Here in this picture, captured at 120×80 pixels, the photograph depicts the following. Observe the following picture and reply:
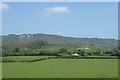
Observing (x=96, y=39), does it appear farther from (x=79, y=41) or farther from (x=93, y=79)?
(x=93, y=79)

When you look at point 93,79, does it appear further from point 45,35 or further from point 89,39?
point 45,35

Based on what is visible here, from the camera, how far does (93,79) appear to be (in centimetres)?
2177

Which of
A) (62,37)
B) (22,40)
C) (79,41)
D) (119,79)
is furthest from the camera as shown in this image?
(62,37)

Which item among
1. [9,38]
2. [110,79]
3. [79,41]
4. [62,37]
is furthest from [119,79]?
[62,37]

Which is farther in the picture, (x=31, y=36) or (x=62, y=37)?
(x=62, y=37)

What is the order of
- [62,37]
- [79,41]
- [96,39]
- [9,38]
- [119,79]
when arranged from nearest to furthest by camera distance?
[119,79] < [9,38] < [96,39] < [79,41] < [62,37]

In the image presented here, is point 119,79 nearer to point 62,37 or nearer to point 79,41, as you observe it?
point 79,41

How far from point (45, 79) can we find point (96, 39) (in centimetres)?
11727

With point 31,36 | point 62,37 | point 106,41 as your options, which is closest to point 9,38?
point 31,36

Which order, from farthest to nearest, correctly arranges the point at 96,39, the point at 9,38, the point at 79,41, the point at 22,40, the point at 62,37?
1. the point at 62,37
2. the point at 79,41
3. the point at 96,39
4. the point at 22,40
5. the point at 9,38

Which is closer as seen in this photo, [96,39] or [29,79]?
[29,79]

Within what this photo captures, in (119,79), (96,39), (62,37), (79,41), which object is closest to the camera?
(119,79)

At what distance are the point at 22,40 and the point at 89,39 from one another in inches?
1368

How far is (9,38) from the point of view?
350ft
